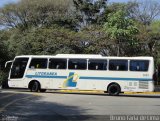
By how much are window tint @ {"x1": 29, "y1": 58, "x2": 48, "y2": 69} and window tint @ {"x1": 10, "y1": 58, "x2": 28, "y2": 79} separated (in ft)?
1.72

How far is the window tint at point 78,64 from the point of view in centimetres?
3106

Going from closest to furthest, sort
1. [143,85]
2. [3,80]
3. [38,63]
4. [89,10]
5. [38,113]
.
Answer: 1. [38,113]
2. [143,85]
3. [38,63]
4. [3,80]
5. [89,10]

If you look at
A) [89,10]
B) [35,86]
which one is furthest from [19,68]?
[89,10]

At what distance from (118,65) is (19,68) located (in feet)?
22.9

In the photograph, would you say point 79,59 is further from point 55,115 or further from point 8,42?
point 8,42

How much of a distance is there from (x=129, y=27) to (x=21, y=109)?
30619 millimetres

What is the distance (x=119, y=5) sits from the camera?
63719 millimetres

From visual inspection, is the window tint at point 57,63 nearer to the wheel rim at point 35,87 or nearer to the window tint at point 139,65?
the wheel rim at point 35,87

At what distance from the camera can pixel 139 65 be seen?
30.2 m

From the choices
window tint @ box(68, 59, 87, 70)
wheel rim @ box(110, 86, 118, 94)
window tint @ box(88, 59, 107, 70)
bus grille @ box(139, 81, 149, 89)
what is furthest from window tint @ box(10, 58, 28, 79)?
bus grille @ box(139, 81, 149, 89)

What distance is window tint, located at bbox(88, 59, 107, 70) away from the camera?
30734 millimetres

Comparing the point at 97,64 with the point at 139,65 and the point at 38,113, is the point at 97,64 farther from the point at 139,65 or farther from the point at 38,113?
the point at 38,113

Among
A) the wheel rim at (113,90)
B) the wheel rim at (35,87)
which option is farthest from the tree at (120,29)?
the wheel rim at (35,87)

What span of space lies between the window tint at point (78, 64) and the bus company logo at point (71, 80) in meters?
0.52
